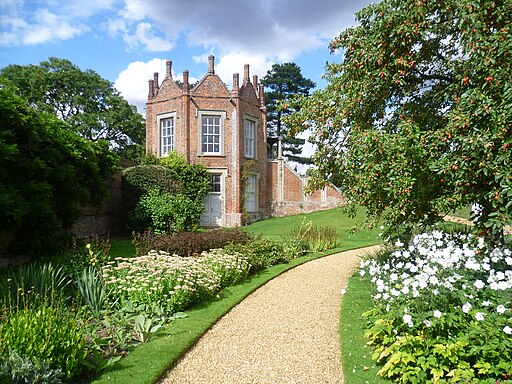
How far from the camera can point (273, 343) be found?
14.7 ft

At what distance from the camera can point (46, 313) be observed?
3627 millimetres

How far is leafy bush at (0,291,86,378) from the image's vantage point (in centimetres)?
324

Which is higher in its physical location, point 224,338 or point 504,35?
A: point 504,35

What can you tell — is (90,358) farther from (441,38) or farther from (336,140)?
(441,38)

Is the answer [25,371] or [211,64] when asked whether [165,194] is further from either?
[25,371]

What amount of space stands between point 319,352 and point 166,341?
5.93 feet

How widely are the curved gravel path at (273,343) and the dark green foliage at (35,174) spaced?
4.16m

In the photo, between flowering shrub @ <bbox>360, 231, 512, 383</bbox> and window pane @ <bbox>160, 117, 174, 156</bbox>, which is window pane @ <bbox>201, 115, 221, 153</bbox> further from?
flowering shrub @ <bbox>360, 231, 512, 383</bbox>

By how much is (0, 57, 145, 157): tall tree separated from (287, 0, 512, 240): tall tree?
24648 mm

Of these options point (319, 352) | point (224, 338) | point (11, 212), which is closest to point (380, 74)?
point (319, 352)

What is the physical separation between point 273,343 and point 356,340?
1.01m

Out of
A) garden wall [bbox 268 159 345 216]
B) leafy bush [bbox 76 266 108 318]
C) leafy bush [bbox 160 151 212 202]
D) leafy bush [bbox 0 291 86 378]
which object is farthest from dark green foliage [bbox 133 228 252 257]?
garden wall [bbox 268 159 345 216]

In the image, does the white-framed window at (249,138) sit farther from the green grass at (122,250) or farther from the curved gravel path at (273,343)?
the curved gravel path at (273,343)

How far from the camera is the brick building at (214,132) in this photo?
62.4 ft
